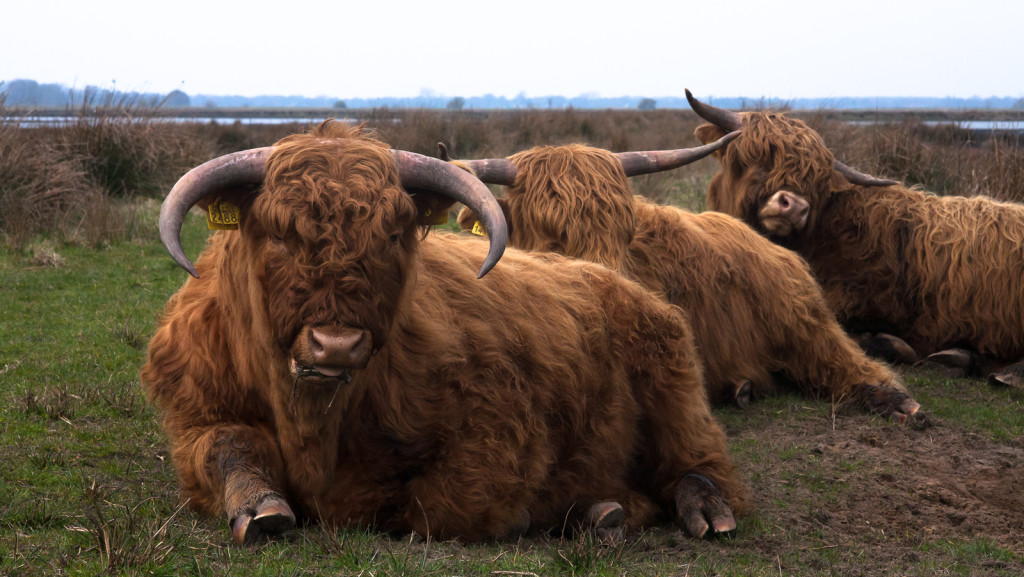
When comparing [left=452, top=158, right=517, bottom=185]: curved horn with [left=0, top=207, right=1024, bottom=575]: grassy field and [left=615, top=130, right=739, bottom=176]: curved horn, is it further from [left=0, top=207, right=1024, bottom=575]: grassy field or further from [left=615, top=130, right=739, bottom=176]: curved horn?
[left=0, top=207, right=1024, bottom=575]: grassy field

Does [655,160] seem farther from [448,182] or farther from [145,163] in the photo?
[145,163]

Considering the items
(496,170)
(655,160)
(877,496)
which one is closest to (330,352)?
(877,496)

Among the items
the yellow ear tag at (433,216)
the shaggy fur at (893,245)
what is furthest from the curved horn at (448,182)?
the shaggy fur at (893,245)

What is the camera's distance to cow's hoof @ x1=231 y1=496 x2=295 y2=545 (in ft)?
9.89

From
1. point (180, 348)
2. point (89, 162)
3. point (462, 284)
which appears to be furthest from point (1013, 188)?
point (89, 162)

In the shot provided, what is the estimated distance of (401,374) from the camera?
336cm

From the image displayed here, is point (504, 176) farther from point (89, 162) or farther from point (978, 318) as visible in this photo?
point (89, 162)

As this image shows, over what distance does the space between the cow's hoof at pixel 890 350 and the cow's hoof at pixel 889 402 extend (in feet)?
3.80

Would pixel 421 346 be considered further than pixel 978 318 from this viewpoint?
No

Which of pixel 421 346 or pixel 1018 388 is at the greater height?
pixel 421 346

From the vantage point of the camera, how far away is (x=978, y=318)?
6727mm

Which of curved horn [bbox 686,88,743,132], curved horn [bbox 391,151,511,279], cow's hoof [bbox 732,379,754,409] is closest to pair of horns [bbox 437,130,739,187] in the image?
curved horn [bbox 686,88,743,132]

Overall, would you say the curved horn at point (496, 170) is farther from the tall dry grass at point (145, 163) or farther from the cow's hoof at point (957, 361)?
the tall dry grass at point (145, 163)

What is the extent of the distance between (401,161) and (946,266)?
4.91 meters
